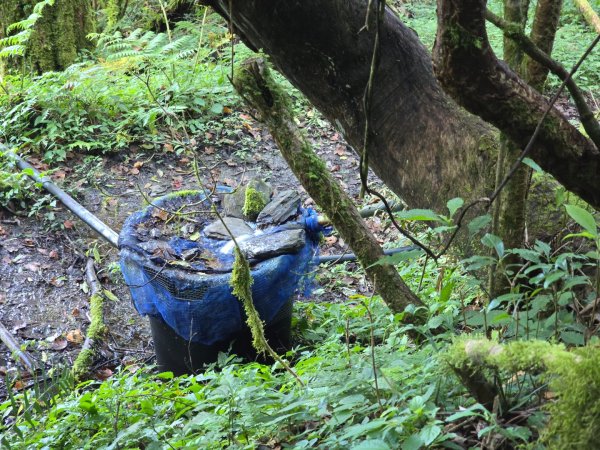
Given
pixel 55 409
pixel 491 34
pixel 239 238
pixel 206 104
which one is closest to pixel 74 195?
pixel 206 104

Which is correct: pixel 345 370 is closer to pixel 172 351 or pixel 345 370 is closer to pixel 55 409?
pixel 55 409

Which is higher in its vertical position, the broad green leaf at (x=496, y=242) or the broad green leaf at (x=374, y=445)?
the broad green leaf at (x=496, y=242)

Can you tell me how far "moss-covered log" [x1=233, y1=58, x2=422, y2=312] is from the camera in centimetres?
302

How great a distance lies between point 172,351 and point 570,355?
3.41m

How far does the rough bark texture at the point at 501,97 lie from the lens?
6.03 feet

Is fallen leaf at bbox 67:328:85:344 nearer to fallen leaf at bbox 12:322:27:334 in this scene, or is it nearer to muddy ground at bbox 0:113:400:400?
muddy ground at bbox 0:113:400:400

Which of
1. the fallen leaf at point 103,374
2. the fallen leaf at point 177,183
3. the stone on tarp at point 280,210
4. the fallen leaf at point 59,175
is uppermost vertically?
the stone on tarp at point 280,210

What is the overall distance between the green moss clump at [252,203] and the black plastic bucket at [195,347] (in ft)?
2.53

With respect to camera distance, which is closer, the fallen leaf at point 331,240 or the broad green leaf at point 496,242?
the broad green leaf at point 496,242

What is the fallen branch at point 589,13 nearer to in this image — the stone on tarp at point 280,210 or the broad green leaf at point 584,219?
the broad green leaf at point 584,219

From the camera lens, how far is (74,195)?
21.8 ft

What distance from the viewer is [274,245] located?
169 inches

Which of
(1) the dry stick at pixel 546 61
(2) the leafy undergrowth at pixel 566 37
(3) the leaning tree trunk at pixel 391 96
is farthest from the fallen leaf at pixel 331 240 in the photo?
(1) the dry stick at pixel 546 61

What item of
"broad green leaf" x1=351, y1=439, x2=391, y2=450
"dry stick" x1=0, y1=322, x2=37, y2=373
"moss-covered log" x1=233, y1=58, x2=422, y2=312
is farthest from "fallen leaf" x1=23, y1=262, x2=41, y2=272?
"broad green leaf" x1=351, y1=439, x2=391, y2=450
